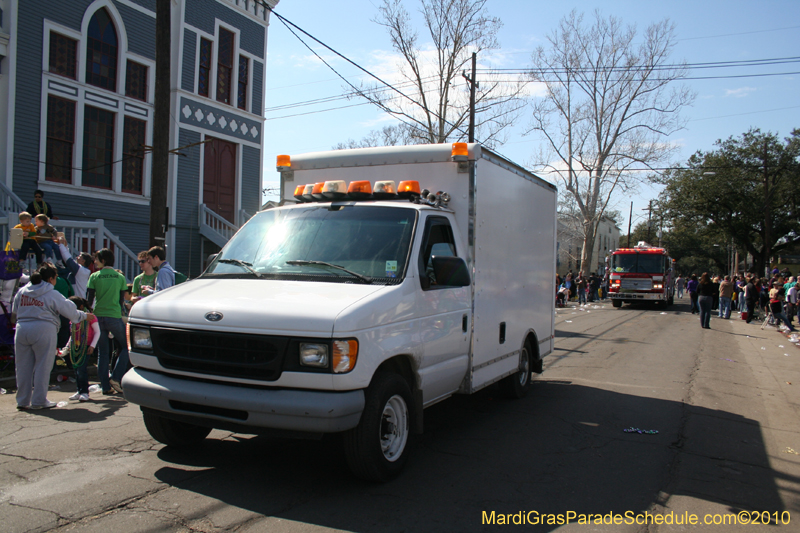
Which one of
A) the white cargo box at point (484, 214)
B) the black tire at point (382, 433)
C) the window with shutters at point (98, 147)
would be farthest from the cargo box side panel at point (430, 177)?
the window with shutters at point (98, 147)

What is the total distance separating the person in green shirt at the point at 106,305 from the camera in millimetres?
7059

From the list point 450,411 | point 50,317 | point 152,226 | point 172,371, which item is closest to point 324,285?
point 172,371

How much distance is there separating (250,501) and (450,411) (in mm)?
3344

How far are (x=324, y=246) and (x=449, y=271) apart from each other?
3.60 feet

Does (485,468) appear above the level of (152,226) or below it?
below

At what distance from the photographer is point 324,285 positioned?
177 inches

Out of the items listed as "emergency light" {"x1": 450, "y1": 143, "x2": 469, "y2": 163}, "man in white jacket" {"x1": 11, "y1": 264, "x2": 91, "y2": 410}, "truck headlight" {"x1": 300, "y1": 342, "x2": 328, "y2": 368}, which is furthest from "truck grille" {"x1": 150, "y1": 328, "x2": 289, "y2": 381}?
"man in white jacket" {"x1": 11, "y1": 264, "x2": 91, "y2": 410}

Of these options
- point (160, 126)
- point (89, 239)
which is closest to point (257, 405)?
point (160, 126)

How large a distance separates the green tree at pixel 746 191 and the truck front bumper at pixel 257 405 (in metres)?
39.4

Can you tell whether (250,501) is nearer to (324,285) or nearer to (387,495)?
(387,495)

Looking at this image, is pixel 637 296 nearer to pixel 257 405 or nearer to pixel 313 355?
pixel 313 355

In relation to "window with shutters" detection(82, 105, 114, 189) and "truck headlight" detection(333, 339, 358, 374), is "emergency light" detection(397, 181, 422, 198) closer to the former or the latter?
"truck headlight" detection(333, 339, 358, 374)

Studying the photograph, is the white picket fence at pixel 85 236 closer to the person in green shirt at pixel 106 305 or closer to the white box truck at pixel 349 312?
the person in green shirt at pixel 106 305

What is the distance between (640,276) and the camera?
2902 cm
